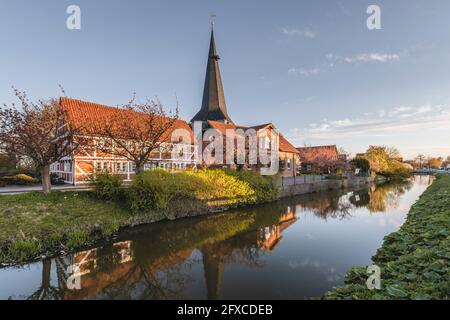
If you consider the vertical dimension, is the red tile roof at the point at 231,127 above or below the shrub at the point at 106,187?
above

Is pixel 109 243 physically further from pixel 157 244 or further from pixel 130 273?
pixel 130 273

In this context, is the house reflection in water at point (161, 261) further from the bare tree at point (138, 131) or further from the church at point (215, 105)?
the church at point (215, 105)

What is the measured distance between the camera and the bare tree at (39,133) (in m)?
8.91

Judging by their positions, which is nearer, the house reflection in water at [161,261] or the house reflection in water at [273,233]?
the house reflection in water at [161,261]

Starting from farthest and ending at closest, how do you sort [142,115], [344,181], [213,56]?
1. [213,56]
2. [344,181]
3. [142,115]

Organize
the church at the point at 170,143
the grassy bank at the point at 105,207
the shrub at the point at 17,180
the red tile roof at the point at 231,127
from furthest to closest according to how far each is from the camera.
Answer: the red tile roof at the point at 231,127, the church at the point at 170,143, the shrub at the point at 17,180, the grassy bank at the point at 105,207

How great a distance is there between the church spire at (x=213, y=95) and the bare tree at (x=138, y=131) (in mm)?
13991

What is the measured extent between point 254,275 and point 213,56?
2819 cm

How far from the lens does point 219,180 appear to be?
524 inches

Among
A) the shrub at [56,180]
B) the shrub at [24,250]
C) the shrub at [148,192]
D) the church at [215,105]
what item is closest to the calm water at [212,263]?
the shrub at [24,250]

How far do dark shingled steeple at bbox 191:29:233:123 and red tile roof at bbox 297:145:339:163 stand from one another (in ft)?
52.3

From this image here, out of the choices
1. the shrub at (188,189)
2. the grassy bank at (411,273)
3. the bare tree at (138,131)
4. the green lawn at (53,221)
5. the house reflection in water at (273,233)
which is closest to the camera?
the grassy bank at (411,273)

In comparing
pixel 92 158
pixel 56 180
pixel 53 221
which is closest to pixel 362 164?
pixel 92 158
